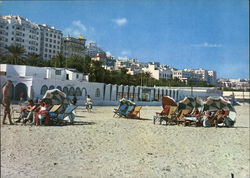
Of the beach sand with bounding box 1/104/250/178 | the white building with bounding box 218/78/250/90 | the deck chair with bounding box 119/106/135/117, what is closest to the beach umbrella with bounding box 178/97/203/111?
the white building with bounding box 218/78/250/90

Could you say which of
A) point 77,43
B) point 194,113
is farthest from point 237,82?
point 77,43

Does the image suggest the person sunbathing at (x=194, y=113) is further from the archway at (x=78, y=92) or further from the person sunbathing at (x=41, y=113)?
the archway at (x=78, y=92)

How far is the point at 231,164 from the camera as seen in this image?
147 inches

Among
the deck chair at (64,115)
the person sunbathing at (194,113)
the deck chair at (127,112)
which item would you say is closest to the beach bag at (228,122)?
the person sunbathing at (194,113)

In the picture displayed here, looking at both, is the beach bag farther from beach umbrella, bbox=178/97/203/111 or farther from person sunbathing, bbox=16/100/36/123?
person sunbathing, bbox=16/100/36/123

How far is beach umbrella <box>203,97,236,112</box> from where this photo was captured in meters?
8.75

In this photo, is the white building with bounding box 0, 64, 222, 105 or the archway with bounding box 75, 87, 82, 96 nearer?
the white building with bounding box 0, 64, 222, 105

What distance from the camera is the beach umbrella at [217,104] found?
8.75 metres

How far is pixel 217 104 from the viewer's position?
889 centimetres

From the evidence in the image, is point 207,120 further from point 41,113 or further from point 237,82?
point 237,82

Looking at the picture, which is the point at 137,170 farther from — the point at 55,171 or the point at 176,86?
the point at 176,86

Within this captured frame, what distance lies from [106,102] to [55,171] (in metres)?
17.2

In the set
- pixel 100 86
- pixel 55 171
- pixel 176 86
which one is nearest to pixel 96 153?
pixel 55 171

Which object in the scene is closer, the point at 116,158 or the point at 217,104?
the point at 116,158
